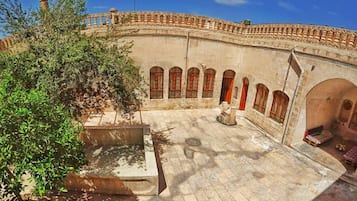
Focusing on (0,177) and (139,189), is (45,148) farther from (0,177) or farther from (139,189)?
(139,189)

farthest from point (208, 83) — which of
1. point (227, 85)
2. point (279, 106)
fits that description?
point (279, 106)

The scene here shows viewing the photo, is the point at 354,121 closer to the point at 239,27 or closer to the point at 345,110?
the point at 345,110

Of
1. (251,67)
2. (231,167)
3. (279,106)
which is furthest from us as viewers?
(251,67)

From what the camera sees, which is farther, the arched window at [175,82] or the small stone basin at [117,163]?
the arched window at [175,82]

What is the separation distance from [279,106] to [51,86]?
36.8ft

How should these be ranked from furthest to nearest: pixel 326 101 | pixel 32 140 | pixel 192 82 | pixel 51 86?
pixel 192 82
pixel 326 101
pixel 51 86
pixel 32 140

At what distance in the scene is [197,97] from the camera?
15.5m

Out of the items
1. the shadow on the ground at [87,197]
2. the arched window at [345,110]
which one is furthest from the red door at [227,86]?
the shadow on the ground at [87,197]

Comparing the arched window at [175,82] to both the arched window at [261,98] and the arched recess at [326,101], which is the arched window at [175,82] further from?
the arched recess at [326,101]

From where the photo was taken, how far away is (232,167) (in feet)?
31.1

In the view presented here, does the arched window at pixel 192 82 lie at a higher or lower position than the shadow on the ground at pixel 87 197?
higher

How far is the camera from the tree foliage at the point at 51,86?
168 inches

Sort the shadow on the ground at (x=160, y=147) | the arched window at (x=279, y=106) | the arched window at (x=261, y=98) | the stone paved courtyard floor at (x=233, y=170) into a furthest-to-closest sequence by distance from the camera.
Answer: the arched window at (x=261, y=98), the arched window at (x=279, y=106), the shadow on the ground at (x=160, y=147), the stone paved courtyard floor at (x=233, y=170)

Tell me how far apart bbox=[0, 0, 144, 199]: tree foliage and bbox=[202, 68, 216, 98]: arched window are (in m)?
7.71
